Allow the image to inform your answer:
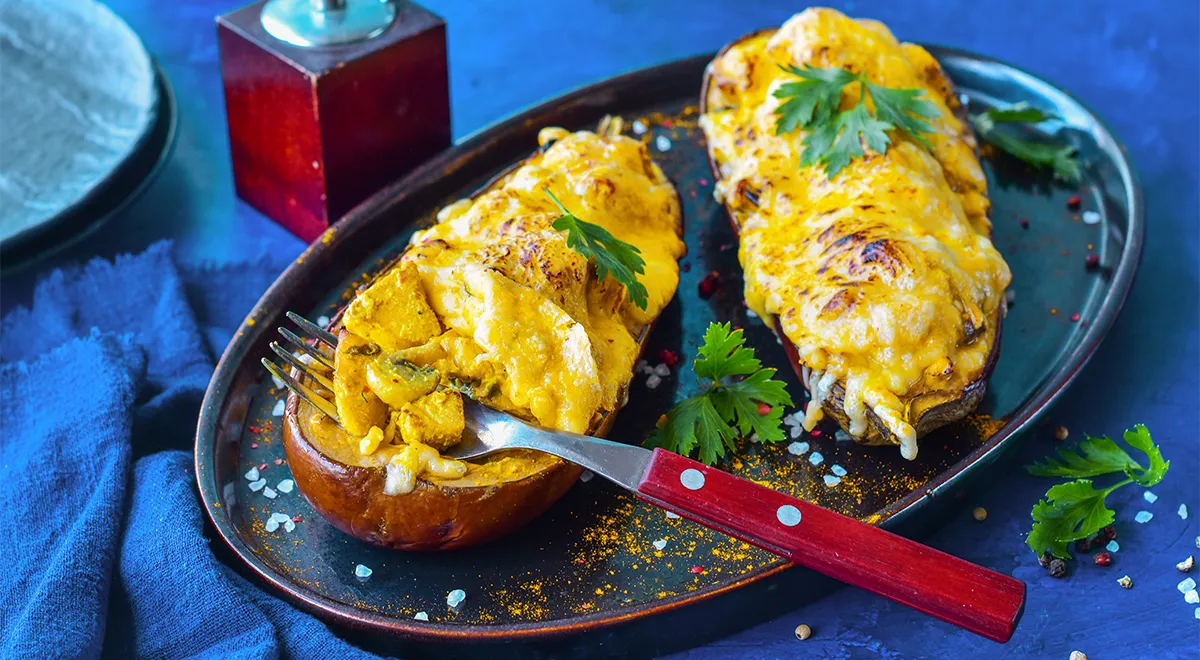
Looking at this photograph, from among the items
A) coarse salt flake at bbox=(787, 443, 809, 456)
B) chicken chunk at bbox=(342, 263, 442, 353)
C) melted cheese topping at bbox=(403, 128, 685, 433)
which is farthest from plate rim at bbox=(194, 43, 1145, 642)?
chicken chunk at bbox=(342, 263, 442, 353)

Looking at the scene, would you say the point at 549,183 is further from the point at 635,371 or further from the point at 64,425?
the point at 64,425

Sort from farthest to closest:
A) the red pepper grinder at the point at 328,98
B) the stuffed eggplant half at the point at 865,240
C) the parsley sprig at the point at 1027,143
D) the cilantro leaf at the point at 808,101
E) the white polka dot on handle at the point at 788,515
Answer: the parsley sprig at the point at 1027,143 → the red pepper grinder at the point at 328,98 → the cilantro leaf at the point at 808,101 → the stuffed eggplant half at the point at 865,240 → the white polka dot on handle at the point at 788,515

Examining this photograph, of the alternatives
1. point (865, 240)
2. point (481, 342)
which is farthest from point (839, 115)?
point (481, 342)

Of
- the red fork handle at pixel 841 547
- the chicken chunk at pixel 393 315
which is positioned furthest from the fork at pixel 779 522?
the chicken chunk at pixel 393 315

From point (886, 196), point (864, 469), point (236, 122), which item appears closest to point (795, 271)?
point (886, 196)

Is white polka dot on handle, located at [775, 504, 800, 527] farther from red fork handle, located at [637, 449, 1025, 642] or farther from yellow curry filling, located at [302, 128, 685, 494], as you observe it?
yellow curry filling, located at [302, 128, 685, 494]

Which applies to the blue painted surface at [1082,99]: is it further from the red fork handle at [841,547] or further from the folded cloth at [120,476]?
the red fork handle at [841,547]

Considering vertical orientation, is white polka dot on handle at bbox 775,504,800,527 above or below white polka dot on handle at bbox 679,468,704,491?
below
